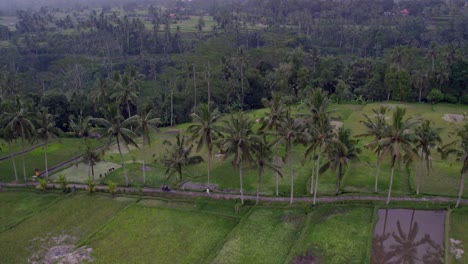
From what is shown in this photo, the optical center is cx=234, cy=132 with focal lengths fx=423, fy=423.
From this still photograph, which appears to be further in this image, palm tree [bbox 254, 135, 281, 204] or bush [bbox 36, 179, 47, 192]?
bush [bbox 36, 179, 47, 192]

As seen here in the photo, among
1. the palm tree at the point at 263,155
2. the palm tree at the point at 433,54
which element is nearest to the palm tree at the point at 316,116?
the palm tree at the point at 263,155

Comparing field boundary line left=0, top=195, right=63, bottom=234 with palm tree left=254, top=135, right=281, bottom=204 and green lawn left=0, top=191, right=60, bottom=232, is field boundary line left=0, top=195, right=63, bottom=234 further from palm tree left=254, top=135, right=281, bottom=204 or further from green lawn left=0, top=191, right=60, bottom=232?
palm tree left=254, top=135, right=281, bottom=204

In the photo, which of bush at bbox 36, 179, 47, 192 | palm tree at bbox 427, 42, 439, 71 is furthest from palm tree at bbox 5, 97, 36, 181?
palm tree at bbox 427, 42, 439, 71

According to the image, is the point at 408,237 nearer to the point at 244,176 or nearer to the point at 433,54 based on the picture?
the point at 244,176

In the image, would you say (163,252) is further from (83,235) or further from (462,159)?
(462,159)

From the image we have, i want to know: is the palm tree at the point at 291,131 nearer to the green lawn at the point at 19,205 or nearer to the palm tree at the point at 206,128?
the palm tree at the point at 206,128
